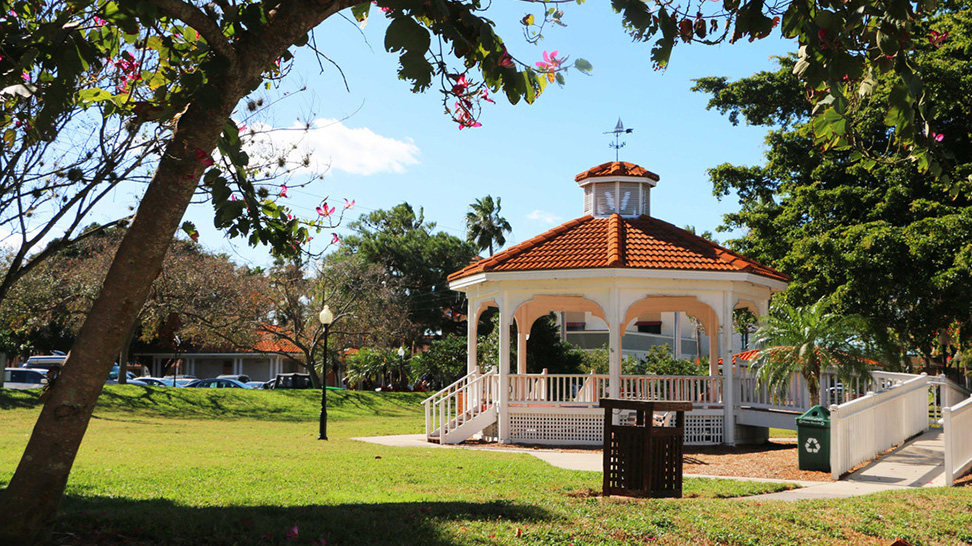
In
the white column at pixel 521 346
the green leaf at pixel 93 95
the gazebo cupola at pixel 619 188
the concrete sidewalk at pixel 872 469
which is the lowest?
the concrete sidewalk at pixel 872 469

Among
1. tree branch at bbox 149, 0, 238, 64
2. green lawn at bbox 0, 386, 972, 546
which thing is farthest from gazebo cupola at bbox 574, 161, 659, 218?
tree branch at bbox 149, 0, 238, 64

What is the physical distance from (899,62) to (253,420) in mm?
25231

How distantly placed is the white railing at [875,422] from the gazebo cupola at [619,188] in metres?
7.16

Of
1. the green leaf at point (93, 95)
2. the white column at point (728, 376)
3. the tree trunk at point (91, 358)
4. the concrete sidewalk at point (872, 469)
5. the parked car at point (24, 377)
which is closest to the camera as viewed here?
the tree trunk at point (91, 358)

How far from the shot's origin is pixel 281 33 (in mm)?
5727

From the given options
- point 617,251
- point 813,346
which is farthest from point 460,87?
point 617,251

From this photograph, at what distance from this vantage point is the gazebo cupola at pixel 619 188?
19.7 m

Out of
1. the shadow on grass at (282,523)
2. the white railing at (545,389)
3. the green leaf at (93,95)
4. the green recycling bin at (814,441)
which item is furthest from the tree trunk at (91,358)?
the white railing at (545,389)

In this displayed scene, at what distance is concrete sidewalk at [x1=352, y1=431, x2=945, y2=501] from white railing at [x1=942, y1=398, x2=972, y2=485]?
332 mm

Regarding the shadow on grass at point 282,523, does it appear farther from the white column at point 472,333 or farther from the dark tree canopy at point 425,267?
the dark tree canopy at point 425,267

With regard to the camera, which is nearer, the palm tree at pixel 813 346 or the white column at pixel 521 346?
the palm tree at pixel 813 346

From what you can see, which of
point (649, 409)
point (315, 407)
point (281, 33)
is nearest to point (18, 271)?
point (281, 33)

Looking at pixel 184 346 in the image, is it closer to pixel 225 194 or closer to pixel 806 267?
pixel 806 267

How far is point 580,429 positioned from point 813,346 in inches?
203
